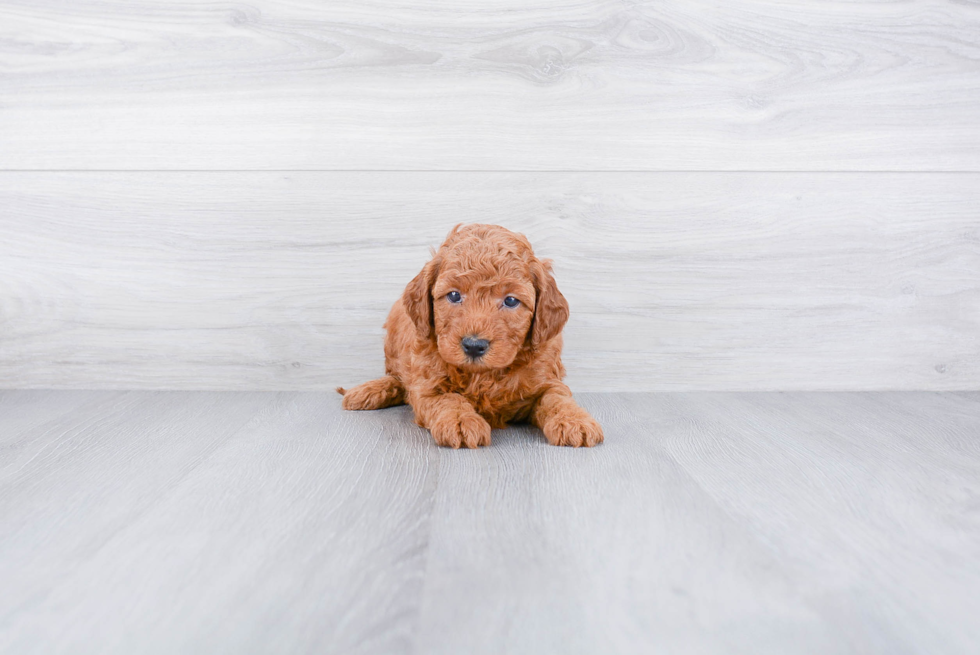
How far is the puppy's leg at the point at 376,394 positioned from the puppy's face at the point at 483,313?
39 cm

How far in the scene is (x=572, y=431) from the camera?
4.33 feet

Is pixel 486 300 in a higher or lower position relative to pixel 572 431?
higher

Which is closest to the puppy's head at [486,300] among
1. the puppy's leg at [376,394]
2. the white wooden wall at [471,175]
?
the puppy's leg at [376,394]

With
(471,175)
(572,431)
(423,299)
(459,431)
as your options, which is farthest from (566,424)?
(471,175)

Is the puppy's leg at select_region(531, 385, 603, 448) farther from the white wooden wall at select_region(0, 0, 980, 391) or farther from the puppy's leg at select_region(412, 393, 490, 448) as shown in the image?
the white wooden wall at select_region(0, 0, 980, 391)

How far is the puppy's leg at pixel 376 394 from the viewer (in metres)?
1.68

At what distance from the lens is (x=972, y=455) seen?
1.30 meters

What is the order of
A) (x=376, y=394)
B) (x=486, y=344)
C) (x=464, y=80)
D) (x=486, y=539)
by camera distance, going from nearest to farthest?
(x=486, y=539) → (x=486, y=344) → (x=376, y=394) → (x=464, y=80)

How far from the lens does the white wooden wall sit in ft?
6.01

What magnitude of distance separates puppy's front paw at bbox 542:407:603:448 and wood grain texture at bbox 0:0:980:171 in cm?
84

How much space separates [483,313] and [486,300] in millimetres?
32

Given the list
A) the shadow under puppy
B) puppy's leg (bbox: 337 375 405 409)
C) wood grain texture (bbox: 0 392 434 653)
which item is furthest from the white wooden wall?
wood grain texture (bbox: 0 392 434 653)

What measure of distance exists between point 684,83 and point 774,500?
129cm

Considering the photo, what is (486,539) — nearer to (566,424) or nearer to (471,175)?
(566,424)
